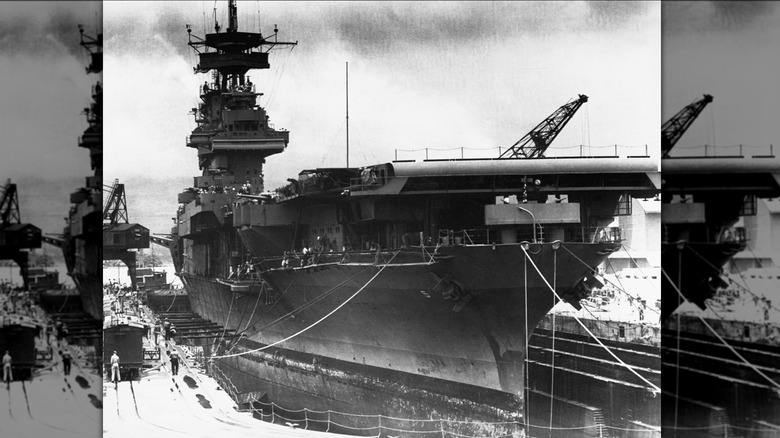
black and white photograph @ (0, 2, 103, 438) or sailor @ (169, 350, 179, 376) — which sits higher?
black and white photograph @ (0, 2, 103, 438)

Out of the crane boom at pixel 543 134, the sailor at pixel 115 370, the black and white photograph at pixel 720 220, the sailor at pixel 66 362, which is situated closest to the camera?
the black and white photograph at pixel 720 220

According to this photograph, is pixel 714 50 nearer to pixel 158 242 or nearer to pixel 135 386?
pixel 158 242

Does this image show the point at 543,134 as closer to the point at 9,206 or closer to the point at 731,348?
the point at 731,348

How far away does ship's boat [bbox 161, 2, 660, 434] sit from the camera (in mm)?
9453

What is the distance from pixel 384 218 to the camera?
961 cm

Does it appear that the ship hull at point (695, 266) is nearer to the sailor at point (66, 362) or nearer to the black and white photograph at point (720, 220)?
the black and white photograph at point (720, 220)

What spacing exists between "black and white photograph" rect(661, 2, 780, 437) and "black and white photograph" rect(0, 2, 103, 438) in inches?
227

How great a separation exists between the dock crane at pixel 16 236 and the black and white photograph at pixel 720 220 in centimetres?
627

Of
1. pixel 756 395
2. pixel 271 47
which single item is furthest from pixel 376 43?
pixel 756 395

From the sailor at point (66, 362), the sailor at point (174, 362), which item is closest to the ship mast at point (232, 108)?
the sailor at point (174, 362)

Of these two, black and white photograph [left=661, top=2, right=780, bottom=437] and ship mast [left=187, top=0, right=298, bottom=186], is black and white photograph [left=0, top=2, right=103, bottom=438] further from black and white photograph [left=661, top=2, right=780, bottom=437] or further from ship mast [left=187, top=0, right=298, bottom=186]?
black and white photograph [left=661, top=2, right=780, bottom=437]

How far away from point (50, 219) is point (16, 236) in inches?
15.5

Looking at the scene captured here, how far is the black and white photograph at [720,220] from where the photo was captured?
29.0 feet

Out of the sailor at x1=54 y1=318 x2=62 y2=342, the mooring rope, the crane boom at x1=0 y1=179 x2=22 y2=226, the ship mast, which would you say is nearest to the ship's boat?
the ship mast
